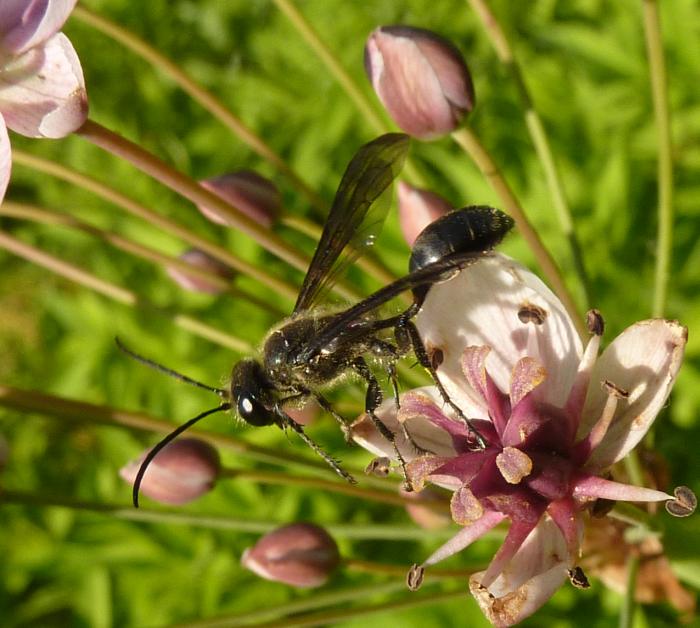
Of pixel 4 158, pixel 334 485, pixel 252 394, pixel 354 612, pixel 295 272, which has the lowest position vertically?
pixel 295 272

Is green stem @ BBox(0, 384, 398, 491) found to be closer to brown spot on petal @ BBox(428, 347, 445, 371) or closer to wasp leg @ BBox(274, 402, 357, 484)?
wasp leg @ BBox(274, 402, 357, 484)

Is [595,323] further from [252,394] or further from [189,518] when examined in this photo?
[189,518]

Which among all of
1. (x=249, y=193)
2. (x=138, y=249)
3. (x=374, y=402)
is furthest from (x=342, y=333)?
(x=138, y=249)

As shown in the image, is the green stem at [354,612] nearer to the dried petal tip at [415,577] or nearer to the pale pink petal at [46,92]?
the dried petal tip at [415,577]

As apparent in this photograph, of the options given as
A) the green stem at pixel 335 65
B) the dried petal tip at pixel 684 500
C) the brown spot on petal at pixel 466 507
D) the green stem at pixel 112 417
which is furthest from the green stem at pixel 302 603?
the green stem at pixel 335 65

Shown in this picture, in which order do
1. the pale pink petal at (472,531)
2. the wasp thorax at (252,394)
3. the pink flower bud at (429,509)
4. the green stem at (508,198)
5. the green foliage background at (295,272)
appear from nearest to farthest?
the pale pink petal at (472,531), the wasp thorax at (252,394), the green stem at (508,198), the pink flower bud at (429,509), the green foliage background at (295,272)

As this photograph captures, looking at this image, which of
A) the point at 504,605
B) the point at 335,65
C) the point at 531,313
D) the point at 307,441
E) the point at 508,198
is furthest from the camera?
the point at 335,65
